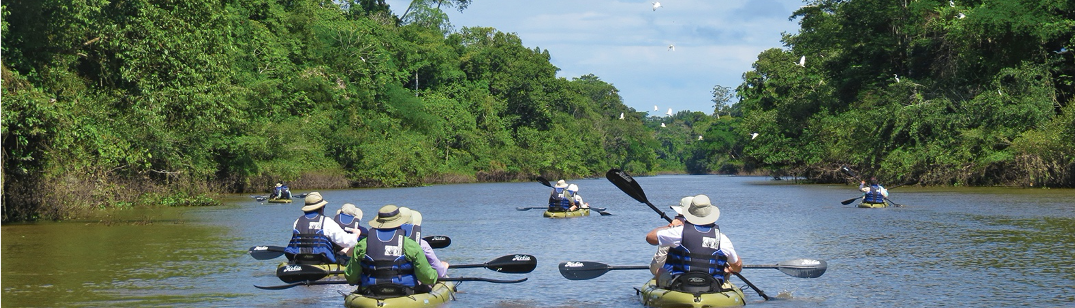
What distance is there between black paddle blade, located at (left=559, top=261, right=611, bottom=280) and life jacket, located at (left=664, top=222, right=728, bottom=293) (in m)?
2.08

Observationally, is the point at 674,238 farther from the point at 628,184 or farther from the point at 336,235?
the point at 336,235

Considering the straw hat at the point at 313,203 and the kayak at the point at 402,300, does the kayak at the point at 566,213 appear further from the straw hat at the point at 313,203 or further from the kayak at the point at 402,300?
the kayak at the point at 402,300

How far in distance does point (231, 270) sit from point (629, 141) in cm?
12187

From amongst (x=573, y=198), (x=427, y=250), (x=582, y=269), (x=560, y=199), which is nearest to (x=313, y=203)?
(x=427, y=250)

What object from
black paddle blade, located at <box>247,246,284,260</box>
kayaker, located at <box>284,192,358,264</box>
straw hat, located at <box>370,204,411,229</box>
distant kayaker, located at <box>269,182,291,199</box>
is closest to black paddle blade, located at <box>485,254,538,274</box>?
kayaker, located at <box>284,192,358,264</box>

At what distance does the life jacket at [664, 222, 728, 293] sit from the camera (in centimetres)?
1166

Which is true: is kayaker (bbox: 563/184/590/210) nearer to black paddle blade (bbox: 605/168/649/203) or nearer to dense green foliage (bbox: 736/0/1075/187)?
black paddle blade (bbox: 605/168/649/203)

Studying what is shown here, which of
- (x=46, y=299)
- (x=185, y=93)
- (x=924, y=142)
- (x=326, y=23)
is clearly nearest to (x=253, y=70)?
(x=326, y=23)

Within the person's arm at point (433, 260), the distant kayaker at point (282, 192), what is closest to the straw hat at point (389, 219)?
the person's arm at point (433, 260)

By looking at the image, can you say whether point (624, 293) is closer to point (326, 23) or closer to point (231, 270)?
point (231, 270)

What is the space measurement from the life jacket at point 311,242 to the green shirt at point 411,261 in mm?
2769

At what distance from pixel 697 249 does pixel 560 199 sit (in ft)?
66.9

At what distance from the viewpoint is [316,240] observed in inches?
585

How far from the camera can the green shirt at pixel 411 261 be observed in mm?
11945
